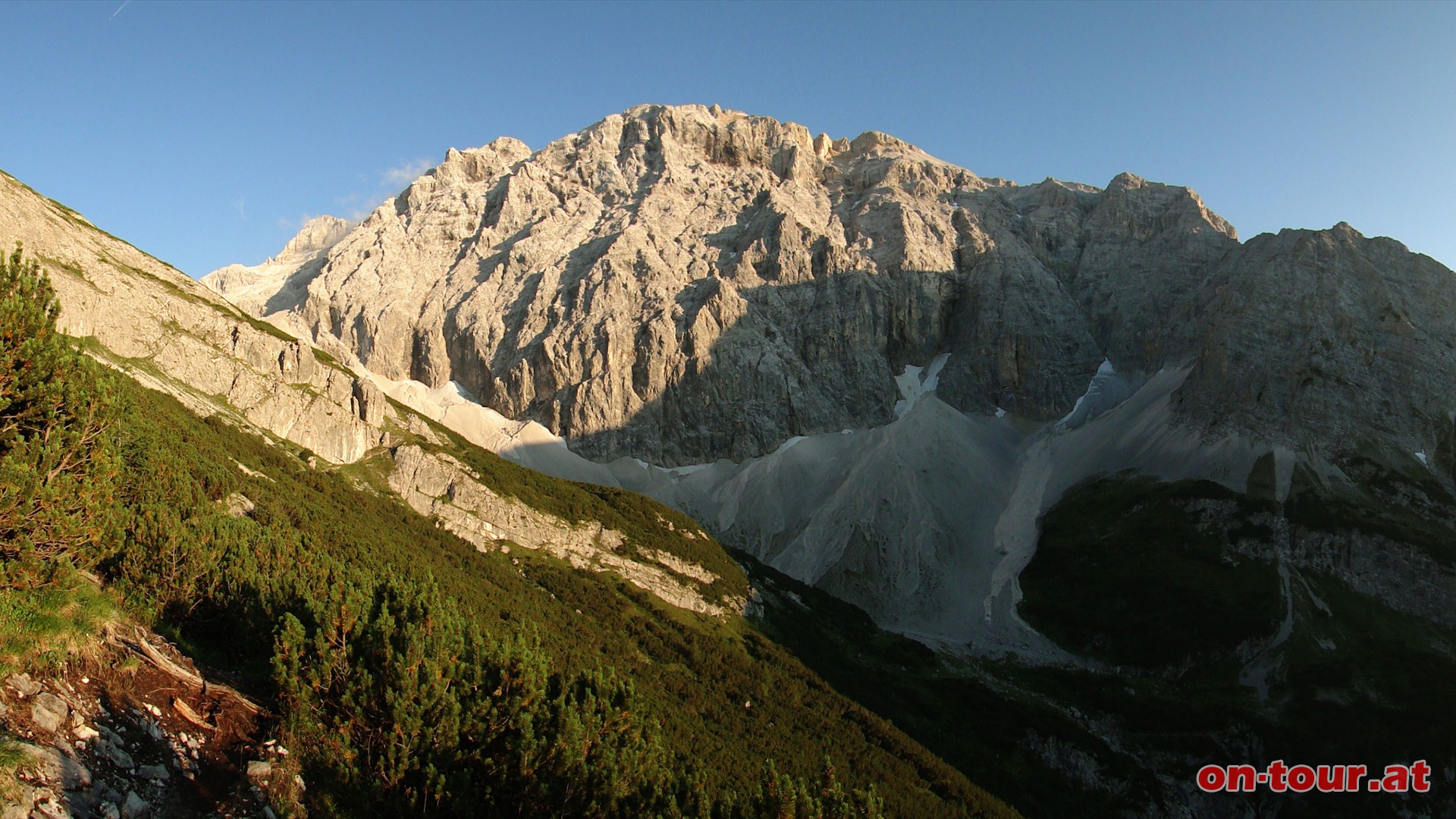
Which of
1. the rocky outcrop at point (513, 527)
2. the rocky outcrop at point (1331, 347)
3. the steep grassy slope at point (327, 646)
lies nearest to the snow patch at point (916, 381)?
the rocky outcrop at point (1331, 347)

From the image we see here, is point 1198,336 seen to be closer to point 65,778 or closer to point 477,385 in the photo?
point 477,385

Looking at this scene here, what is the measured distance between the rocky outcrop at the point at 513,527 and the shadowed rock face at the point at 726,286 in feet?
172

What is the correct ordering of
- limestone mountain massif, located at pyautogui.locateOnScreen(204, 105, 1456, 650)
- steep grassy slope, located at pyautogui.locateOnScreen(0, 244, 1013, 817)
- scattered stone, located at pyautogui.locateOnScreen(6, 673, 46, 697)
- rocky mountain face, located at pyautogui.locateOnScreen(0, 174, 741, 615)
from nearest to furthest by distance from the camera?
scattered stone, located at pyautogui.locateOnScreen(6, 673, 46, 697) → steep grassy slope, located at pyautogui.locateOnScreen(0, 244, 1013, 817) → rocky mountain face, located at pyautogui.locateOnScreen(0, 174, 741, 615) → limestone mountain massif, located at pyautogui.locateOnScreen(204, 105, 1456, 650)

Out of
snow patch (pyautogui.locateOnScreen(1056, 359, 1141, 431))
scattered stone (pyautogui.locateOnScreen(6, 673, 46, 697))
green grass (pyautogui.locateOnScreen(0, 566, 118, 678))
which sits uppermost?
snow patch (pyautogui.locateOnScreen(1056, 359, 1141, 431))

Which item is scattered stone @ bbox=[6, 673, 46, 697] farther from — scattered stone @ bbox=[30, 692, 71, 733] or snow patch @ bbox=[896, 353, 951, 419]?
snow patch @ bbox=[896, 353, 951, 419]

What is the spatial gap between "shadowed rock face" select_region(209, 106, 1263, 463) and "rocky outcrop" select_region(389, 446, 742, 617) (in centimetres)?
5235

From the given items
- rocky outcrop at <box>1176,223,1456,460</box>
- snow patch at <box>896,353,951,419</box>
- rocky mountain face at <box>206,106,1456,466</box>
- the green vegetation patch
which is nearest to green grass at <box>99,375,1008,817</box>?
the green vegetation patch

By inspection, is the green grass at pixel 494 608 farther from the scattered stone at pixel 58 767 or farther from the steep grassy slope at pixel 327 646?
the scattered stone at pixel 58 767

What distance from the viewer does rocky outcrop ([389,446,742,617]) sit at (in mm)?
80562

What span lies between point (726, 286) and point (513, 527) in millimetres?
82877

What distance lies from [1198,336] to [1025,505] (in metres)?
50.9

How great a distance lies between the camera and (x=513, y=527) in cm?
8381

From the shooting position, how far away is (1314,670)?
86.8 metres

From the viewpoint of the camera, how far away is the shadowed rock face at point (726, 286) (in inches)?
5807
